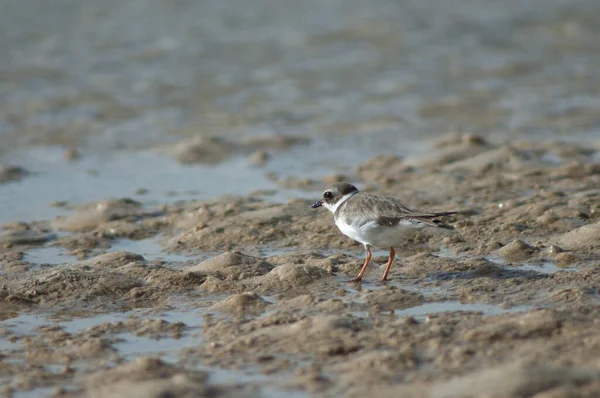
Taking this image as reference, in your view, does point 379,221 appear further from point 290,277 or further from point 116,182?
point 116,182

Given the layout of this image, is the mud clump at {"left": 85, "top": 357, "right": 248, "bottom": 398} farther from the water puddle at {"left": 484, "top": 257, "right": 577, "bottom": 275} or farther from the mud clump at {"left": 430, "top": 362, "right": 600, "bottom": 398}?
the water puddle at {"left": 484, "top": 257, "right": 577, "bottom": 275}

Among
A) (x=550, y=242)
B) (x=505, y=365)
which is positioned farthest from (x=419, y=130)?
(x=505, y=365)

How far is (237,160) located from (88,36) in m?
7.12

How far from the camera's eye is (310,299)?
18.7 ft

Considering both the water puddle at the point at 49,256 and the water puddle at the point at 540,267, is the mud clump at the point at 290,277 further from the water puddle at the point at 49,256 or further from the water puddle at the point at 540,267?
the water puddle at the point at 49,256

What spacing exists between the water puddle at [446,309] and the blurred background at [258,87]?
3.40 m

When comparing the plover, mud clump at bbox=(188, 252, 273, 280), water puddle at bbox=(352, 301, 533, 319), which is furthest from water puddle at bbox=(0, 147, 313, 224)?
water puddle at bbox=(352, 301, 533, 319)

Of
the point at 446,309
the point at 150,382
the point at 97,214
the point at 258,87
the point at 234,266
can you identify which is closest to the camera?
the point at 150,382

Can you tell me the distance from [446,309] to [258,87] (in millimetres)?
8792

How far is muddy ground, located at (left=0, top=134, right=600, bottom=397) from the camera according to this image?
450 centimetres

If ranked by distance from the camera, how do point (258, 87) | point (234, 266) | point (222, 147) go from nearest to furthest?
1. point (234, 266)
2. point (222, 147)
3. point (258, 87)

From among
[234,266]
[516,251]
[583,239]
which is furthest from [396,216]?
[583,239]

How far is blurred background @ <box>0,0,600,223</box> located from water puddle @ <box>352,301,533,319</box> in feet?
11.1

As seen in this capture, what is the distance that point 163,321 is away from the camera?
5.44 metres
